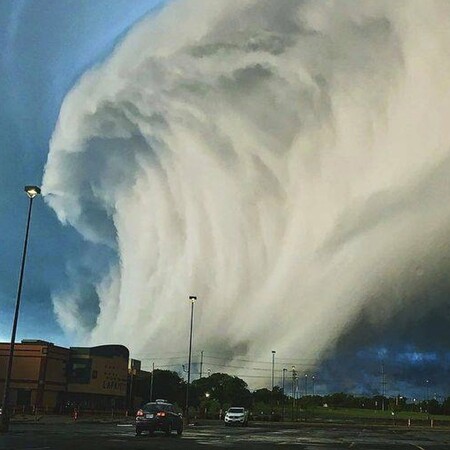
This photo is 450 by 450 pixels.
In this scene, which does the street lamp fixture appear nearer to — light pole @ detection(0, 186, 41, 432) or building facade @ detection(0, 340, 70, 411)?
light pole @ detection(0, 186, 41, 432)

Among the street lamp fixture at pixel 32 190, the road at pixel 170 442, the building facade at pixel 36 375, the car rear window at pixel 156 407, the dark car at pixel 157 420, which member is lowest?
the road at pixel 170 442

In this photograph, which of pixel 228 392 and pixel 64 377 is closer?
pixel 64 377

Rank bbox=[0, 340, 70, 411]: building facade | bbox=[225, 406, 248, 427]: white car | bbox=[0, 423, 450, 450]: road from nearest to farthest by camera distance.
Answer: bbox=[0, 423, 450, 450]: road, bbox=[225, 406, 248, 427]: white car, bbox=[0, 340, 70, 411]: building facade

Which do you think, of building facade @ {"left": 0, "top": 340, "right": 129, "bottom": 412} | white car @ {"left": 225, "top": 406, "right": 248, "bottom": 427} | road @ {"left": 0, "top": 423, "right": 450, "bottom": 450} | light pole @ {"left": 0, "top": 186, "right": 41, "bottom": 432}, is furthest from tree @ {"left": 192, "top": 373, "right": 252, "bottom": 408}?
light pole @ {"left": 0, "top": 186, "right": 41, "bottom": 432}

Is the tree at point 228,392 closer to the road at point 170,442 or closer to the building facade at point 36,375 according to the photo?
the building facade at point 36,375

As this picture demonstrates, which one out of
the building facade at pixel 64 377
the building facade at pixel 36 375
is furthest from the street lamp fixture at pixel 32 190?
the building facade at pixel 36 375

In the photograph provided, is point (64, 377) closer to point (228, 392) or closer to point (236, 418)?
point (236, 418)

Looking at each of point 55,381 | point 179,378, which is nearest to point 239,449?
point 55,381

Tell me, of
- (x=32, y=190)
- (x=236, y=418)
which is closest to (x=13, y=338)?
(x=32, y=190)
